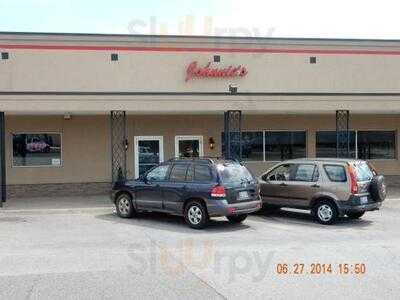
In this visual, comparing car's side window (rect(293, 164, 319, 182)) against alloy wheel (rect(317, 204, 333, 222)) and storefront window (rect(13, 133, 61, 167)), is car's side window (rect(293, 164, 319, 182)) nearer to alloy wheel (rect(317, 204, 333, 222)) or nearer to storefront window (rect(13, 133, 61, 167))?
alloy wheel (rect(317, 204, 333, 222))

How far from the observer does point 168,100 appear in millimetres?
18969

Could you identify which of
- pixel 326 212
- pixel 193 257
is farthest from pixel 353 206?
pixel 193 257

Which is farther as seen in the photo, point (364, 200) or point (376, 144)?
point (376, 144)

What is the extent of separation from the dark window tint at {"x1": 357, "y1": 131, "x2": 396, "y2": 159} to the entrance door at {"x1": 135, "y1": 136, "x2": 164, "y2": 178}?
7821 mm

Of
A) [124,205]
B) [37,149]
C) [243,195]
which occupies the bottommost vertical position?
[124,205]

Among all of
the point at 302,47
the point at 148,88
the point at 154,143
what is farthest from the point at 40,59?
the point at 302,47

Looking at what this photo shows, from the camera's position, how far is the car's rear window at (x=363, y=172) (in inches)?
559

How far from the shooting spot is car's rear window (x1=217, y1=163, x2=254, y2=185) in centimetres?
1361

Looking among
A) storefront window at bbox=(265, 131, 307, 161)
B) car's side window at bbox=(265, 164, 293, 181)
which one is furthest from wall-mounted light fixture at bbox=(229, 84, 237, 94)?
car's side window at bbox=(265, 164, 293, 181)

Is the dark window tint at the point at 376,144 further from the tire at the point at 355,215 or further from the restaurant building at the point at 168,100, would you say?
the tire at the point at 355,215

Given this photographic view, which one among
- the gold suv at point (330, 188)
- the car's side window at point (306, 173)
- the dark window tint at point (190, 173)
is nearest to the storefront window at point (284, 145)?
the gold suv at point (330, 188)

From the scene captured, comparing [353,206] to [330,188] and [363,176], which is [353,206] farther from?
[363,176]

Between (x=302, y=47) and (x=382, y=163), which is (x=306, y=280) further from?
(x=382, y=163)

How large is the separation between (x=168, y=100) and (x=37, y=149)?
517cm
